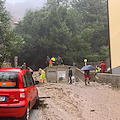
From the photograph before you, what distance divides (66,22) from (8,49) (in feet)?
79.6

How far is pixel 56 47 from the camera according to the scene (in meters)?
33.3

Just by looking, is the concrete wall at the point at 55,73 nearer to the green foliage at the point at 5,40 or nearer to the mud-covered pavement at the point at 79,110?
the green foliage at the point at 5,40

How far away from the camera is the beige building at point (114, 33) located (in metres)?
16.0

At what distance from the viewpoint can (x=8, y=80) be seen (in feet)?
15.8

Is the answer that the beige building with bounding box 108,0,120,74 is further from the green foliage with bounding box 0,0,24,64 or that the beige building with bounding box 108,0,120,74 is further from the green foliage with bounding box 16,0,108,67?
the green foliage with bounding box 16,0,108,67

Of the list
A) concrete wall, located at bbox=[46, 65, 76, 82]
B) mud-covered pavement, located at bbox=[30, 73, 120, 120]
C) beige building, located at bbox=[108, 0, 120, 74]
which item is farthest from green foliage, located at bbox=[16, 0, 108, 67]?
mud-covered pavement, located at bbox=[30, 73, 120, 120]

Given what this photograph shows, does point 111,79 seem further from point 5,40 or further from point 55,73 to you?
point 55,73

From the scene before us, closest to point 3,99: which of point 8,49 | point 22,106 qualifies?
point 22,106

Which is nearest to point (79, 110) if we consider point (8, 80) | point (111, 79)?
point (8, 80)

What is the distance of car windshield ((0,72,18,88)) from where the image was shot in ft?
15.5

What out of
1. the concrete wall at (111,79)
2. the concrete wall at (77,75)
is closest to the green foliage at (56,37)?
the concrete wall at (77,75)

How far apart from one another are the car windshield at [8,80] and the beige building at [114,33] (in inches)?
495

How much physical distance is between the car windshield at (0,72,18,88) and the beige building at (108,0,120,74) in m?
12.6

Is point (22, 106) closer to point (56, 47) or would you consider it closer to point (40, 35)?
point (56, 47)
